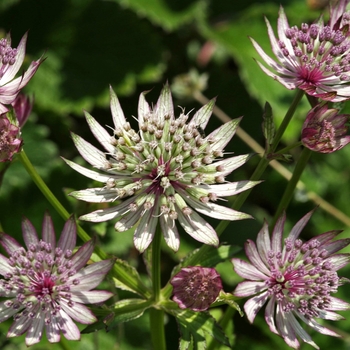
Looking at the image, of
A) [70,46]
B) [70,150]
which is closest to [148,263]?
[70,150]

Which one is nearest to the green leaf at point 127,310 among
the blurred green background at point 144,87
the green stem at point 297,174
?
the green stem at point 297,174

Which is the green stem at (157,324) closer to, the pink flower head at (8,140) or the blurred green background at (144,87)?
the pink flower head at (8,140)

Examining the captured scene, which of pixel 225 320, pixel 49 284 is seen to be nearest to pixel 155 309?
pixel 225 320

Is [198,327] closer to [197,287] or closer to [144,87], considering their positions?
[197,287]

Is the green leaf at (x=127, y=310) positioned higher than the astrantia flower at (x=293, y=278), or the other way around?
the astrantia flower at (x=293, y=278)

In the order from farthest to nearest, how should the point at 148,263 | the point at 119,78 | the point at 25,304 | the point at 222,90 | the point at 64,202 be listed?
the point at 222,90, the point at 119,78, the point at 64,202, the point at 148,263, the point at 25,304

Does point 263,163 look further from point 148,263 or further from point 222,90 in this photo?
point 222,90

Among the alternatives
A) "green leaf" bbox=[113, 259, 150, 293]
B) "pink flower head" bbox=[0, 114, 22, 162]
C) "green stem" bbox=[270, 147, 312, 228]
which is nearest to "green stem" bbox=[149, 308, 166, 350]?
"green leaf" bbox=[113, 259, 150, 293]

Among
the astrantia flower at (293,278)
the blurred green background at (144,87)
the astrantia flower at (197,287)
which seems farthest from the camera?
the blurred green background at (144,87)
